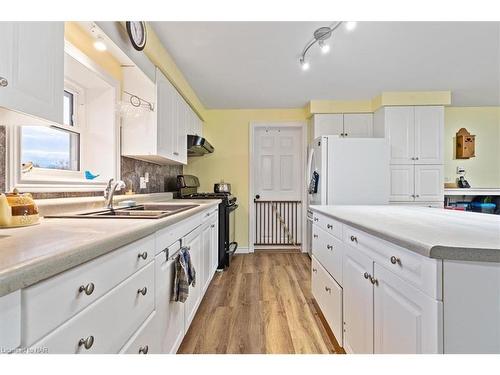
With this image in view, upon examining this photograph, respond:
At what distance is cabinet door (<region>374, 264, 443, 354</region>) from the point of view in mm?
819

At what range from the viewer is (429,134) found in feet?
12.0

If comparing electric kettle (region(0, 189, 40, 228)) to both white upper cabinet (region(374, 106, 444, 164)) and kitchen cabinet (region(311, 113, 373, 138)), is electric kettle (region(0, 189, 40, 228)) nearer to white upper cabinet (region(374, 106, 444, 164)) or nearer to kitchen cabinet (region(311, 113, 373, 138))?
kitchen cabinet (region(311, 113, 373, 138))

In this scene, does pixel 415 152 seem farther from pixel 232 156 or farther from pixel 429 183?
pixel 232 156

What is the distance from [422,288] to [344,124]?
3.47 meters

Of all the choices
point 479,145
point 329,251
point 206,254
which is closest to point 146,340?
point 329,251

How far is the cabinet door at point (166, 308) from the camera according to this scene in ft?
4.26

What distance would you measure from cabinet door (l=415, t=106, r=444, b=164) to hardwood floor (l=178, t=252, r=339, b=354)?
2.31 metres

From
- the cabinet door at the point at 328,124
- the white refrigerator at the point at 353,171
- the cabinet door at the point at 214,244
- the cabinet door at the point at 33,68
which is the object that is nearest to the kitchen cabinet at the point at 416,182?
the white refrigerator at the point at 353,171

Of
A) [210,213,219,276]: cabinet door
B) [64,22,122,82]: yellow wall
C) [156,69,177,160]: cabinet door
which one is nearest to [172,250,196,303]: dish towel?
[156,69,177,160]: cabinet door

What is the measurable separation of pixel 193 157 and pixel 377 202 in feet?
9.25

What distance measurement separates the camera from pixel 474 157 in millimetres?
4184

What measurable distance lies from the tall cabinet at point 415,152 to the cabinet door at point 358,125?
27 centimetres
